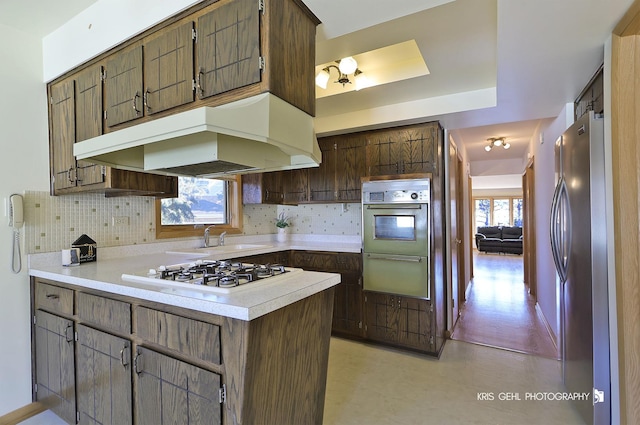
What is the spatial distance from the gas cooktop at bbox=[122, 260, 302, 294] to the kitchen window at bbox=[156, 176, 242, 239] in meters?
1.33

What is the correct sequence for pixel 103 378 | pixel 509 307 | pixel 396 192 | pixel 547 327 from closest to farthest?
pixel 103 378, pixel 396 192, pixel 547 327, pixel 509 307

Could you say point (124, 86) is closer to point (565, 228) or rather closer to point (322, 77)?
point (322, 77)

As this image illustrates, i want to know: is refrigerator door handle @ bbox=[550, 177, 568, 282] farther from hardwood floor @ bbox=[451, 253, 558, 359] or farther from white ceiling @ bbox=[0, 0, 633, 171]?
hardwood floor @ bbox=[451, 253, 558, 359]

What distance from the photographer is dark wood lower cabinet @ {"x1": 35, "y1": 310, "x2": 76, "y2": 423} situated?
6.15 feet

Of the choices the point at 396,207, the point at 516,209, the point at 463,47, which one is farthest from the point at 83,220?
the point at 516,209

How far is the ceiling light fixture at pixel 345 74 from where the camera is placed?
227cm

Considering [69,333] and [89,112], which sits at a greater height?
[89,112]

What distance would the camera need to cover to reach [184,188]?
3.25 meters

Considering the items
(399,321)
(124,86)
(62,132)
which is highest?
(124,86)

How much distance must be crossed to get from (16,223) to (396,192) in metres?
2.89

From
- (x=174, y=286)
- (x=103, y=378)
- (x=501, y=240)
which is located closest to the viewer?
(x=174, y=286)

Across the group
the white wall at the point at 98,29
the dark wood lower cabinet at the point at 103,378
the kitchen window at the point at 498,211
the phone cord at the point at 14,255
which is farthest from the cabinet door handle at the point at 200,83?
the kitchen window at the point at 498,211

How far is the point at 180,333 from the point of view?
1.34 meters

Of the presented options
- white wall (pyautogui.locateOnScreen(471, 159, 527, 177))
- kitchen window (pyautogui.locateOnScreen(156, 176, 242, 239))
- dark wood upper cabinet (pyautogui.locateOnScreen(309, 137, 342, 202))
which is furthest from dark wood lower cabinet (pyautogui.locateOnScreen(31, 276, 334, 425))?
white wall (pyautogui.locateOnScreen(471, 159, 527, 177))
